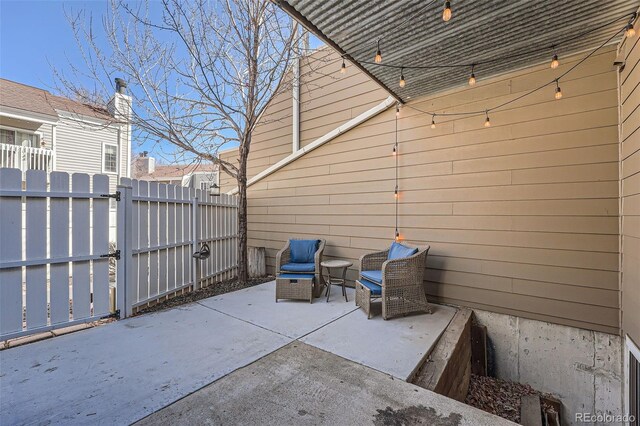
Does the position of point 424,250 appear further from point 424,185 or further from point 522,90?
point 522,90

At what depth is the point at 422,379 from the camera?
85.7 inches

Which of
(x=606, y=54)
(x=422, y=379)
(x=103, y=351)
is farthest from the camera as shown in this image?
(x=606, y=54)

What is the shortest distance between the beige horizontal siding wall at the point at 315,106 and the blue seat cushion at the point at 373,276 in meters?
2.79

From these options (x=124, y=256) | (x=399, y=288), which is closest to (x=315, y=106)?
(x=399, y=288)

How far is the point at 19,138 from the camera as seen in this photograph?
8.95m

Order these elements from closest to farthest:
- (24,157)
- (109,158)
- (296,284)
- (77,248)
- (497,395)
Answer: (77,248), (497,395), (296,284), (24,157), (109,158)

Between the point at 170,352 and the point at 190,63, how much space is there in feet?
15.6

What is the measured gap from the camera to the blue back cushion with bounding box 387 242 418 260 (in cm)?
360

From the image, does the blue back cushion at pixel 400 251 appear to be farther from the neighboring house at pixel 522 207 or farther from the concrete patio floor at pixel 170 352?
the concrete patio floor at pixel 170 352

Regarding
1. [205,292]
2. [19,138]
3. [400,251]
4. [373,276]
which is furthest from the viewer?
[19,138]

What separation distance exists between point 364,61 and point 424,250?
2.37 m

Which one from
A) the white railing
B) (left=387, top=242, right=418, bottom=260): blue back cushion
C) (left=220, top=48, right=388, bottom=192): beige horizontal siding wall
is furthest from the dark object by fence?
the white railing

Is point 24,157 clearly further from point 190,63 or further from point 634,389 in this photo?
point 634,389

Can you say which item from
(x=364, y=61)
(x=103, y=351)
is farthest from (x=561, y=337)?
(x=103, y=351)
